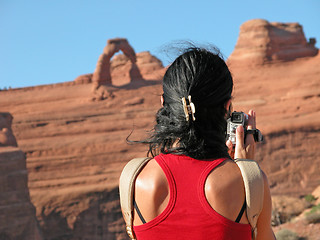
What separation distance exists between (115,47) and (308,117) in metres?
10.5

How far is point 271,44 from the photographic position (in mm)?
26438

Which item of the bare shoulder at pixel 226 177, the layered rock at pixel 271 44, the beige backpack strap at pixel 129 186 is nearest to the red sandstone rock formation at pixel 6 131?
the layered rock at pixel 271 44

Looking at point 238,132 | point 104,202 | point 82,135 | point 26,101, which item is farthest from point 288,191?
point 238,132

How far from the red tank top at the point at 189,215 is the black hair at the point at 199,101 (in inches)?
2.5

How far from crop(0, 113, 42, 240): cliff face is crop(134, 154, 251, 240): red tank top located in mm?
19072

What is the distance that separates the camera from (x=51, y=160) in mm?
23000

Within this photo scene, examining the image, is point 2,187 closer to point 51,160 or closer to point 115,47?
point 51,160

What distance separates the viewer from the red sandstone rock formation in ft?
72.6

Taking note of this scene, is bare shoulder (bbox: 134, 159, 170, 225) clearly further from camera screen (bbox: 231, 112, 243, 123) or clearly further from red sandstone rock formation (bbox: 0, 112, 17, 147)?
red sandstone rock formation (bbox: 0, 112, 17, 147)

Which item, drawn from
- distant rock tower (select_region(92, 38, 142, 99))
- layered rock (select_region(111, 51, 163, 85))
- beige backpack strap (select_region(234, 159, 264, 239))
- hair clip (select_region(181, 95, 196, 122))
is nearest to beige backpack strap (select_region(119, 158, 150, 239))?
hair clip (select_region(181, 95, 196, 122))

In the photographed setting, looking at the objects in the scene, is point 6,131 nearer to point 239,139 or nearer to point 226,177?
point 239,139

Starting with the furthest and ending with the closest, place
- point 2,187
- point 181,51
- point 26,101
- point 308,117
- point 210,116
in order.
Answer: point 26,101 < point 308,117 < point 2,187 < point 181,51 < point 210,116

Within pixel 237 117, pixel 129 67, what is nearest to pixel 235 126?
pixel 237 117

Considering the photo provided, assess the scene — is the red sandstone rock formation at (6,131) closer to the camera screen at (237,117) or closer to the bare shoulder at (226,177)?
the camera screen at (237,117)
